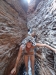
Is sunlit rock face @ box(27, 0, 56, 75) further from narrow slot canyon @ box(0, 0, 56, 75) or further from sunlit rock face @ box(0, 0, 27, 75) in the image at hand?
sunlit rock face @ box(0, 0, 27, 75)

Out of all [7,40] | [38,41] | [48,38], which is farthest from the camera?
[38,41]

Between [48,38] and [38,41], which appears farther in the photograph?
[38,41]

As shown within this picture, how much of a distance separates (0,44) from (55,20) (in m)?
2.13

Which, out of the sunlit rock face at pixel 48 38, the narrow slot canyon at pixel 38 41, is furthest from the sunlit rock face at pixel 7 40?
the sunlit rock face at pixel 48 38

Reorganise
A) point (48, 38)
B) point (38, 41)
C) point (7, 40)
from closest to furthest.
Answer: point (48, 38), point (7, 40), point (38, 41)

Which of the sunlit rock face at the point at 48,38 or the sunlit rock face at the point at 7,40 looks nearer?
the sunlit rock face at the point at 48,38

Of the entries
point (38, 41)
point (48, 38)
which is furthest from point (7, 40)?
point (38, 41)

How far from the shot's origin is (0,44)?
3.19m

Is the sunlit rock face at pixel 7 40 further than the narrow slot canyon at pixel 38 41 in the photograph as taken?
Yes

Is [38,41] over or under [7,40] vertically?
under

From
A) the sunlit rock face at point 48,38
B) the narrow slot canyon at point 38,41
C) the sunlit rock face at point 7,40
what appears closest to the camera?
the sunlit rock face at point 48,38

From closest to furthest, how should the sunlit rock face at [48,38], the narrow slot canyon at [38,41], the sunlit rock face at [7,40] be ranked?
1. the sunlit rock face at [48,38]
2. the narrow slot canyon at [38,41]
3. the sunlit rock face at [7,40]

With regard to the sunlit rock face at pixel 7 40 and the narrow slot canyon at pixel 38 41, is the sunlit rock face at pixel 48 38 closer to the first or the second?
the narrow slot canyon at pixel 38 41

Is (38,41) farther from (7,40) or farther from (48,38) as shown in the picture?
(7,40)
